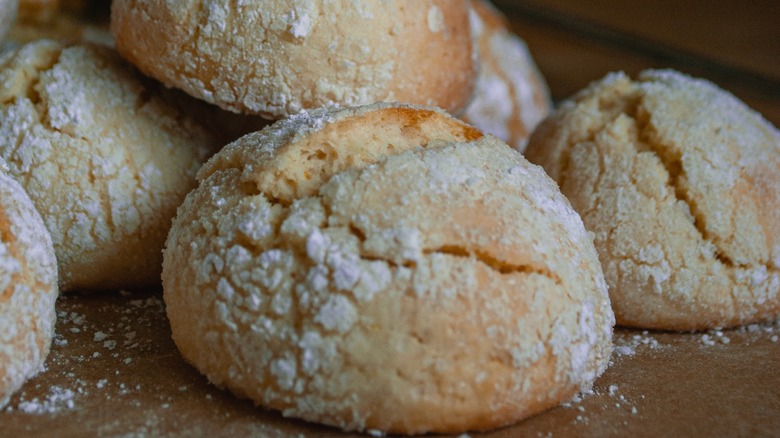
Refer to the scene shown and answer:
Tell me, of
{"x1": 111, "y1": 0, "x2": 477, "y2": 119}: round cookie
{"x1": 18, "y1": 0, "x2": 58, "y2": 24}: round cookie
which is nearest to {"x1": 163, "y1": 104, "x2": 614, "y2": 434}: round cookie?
{"x1": 111, "y1": 0, "x2": 477, "y2": 119}: round cookie

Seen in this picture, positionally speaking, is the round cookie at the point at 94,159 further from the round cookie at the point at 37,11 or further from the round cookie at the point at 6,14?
the round cookie at the point at 37,11

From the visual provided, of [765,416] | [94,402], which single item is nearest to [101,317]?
[94,402]

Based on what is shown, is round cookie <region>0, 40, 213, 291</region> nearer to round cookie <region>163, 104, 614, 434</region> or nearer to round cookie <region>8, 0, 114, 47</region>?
round cookie <region>163, 104, 614, 434</region>

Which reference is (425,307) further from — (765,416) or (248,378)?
(765,416)

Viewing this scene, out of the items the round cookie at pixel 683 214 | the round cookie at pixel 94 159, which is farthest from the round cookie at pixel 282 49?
the round cookie at pixel 683 214

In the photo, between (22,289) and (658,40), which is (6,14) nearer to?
(22,289)

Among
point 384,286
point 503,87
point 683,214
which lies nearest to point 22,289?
point 384,286
